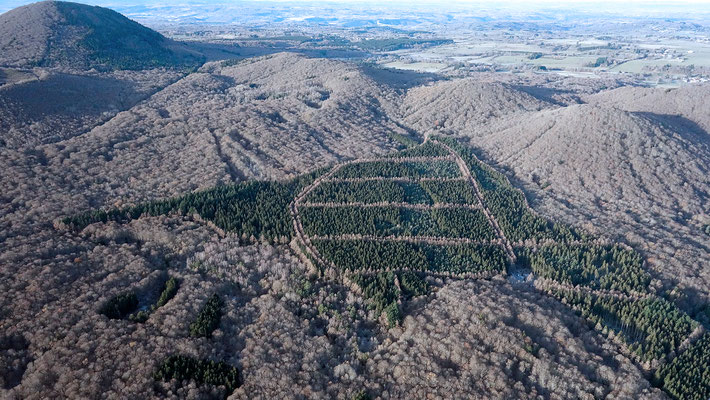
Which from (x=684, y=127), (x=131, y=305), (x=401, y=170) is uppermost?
(x=684, y=127)

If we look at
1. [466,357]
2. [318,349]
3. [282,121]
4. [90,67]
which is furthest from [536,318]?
[90,67]

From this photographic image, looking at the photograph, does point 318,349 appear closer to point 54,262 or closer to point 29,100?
point 54,262

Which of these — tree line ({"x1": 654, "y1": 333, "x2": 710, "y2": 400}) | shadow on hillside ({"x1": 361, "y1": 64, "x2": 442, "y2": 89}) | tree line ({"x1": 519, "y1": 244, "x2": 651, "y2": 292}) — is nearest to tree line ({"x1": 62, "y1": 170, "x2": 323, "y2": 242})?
tree line ({"x1": 519, "y1": 244, "x2": 651, "y2": 292})

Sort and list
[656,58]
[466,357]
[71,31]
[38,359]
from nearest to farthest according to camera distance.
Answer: [38,359], [466,357], [71,31], [656,58]

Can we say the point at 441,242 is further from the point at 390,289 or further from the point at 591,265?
the point at 591,265

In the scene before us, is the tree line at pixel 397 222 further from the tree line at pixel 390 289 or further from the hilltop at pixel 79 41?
the hilltop at pixel 79 41

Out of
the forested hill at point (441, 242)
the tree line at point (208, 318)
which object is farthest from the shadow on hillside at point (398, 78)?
the tree line at point (208, 318)

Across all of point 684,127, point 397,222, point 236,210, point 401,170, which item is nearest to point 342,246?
point 397,222

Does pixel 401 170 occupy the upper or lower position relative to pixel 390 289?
upper
